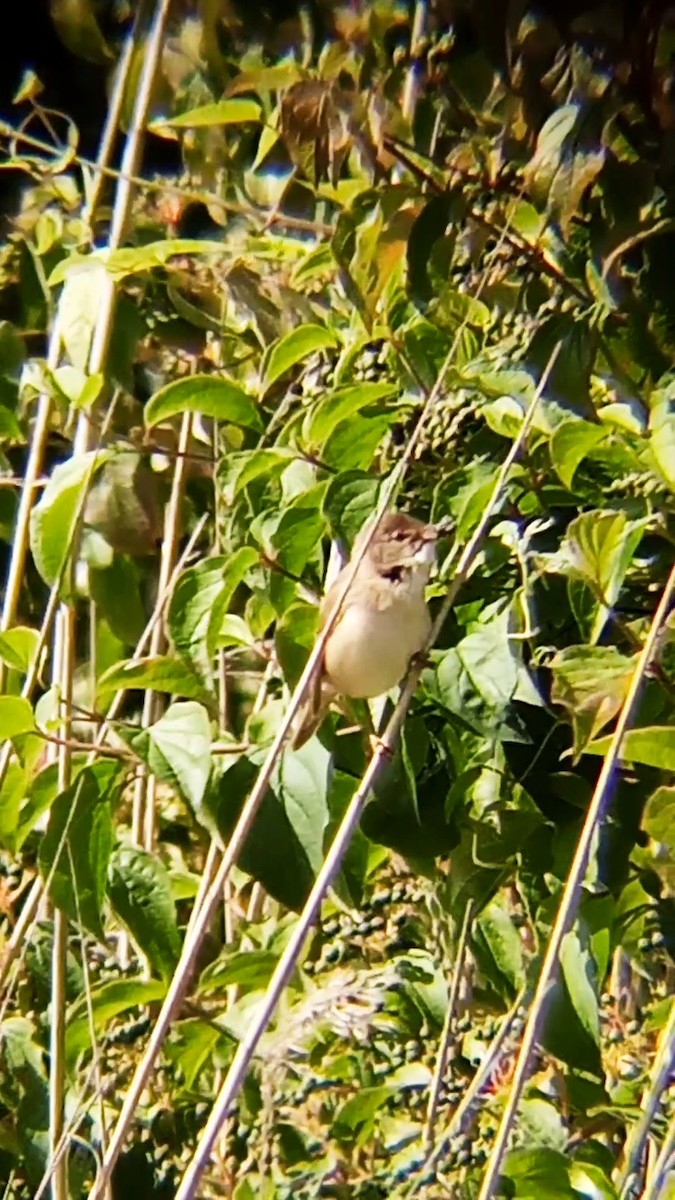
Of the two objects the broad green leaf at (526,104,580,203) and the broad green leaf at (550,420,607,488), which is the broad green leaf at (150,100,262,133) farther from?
the broad green leaf at (550,420,607,488)

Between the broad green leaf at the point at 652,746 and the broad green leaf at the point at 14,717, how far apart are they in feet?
1.38

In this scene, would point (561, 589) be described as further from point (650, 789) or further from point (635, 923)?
point (635, 923)

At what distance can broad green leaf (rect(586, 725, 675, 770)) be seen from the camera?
1033 millimetres

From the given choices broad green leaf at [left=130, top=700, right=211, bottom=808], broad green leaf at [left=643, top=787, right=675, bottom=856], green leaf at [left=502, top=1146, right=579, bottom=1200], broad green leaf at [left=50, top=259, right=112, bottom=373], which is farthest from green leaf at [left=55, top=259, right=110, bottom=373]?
green leaf at [left=502, top=1146, right=579, bottom=1200]

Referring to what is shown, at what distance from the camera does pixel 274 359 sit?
124 centimetres

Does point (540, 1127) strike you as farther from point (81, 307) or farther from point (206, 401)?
point (81, 307)

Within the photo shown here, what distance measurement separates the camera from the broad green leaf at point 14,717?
1.15 meters

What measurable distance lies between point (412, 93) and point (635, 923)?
68cm

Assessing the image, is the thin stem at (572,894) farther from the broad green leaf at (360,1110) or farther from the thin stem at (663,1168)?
the broad green leaf at (360,1110)

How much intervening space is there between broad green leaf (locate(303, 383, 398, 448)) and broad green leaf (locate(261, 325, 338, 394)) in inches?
2.1

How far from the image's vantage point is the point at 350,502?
1134 mm

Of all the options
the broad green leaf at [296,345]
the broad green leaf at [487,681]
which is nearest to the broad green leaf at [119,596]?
the broad green leaf at [296,345]

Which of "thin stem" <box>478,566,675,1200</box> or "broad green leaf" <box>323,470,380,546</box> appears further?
"broad green leaf" <box>323,470,380,546</box>

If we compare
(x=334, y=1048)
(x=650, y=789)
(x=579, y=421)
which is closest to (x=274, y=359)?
(x=579, y=421)
